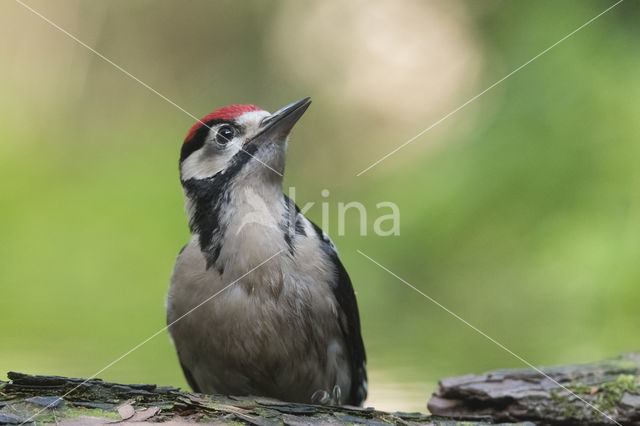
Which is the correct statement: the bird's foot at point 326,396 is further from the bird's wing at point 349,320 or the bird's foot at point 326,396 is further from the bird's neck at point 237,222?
the bird's neck at point 237,222

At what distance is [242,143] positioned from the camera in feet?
11.9

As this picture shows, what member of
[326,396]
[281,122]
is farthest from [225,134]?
[326,396]

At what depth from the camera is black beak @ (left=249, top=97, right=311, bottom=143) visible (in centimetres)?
360

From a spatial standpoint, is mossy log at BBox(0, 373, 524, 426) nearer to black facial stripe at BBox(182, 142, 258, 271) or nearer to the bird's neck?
the bird's neck

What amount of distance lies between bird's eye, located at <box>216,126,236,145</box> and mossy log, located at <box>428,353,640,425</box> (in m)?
1.45

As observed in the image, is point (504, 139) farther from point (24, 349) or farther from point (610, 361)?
point (24, 349)

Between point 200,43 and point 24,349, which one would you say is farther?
point 200,43

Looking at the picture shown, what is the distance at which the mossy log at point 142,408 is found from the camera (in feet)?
7.94

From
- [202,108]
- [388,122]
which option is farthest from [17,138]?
[388,122]

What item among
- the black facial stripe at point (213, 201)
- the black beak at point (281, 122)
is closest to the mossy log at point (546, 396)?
the black facial stripe at point (213, 201)

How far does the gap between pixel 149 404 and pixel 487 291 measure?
3698mm

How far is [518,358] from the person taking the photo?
4.76 m

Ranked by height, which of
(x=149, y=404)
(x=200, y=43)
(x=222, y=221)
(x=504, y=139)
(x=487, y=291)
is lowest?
(x=149, y=404)

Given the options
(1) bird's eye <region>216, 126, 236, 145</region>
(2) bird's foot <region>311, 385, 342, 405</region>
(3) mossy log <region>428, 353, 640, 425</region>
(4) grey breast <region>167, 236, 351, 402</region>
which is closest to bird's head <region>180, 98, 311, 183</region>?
(1) bird's eye <region>216, 126, 236, 145</region>
